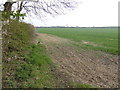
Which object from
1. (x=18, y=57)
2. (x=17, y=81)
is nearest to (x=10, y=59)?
(x=18, y=57)

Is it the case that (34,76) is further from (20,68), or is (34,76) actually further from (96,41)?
(96,41)

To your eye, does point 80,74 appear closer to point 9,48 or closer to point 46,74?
point 46,74

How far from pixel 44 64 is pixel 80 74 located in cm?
152

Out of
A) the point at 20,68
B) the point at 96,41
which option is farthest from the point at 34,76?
the point at 96,41

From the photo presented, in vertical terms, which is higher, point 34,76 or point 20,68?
point 20,68

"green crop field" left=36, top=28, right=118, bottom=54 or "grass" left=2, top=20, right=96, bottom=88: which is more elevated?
"grass" left=2, top=20, right=96, bottom=88

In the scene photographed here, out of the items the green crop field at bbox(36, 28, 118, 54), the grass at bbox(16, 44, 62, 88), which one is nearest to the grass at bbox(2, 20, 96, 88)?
the grass at bbox(16, 44, 62, 88)

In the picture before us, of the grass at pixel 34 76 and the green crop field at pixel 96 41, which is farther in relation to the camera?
the green crop field at pixel 96 41

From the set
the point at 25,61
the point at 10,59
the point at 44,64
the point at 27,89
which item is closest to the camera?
the point at 27,89

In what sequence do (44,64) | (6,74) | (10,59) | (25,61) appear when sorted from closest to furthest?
(6,74) < (10,59) < (25,61) < (44,64)

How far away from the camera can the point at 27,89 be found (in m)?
3.92

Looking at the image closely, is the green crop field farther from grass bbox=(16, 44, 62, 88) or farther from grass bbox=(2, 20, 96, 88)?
grass bbox=(16, 44, 62, 88)

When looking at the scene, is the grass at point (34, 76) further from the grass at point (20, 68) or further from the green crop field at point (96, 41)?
the green crop field at point (96, 41)

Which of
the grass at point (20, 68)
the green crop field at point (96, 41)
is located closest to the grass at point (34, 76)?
the grass at point (20, 68)
